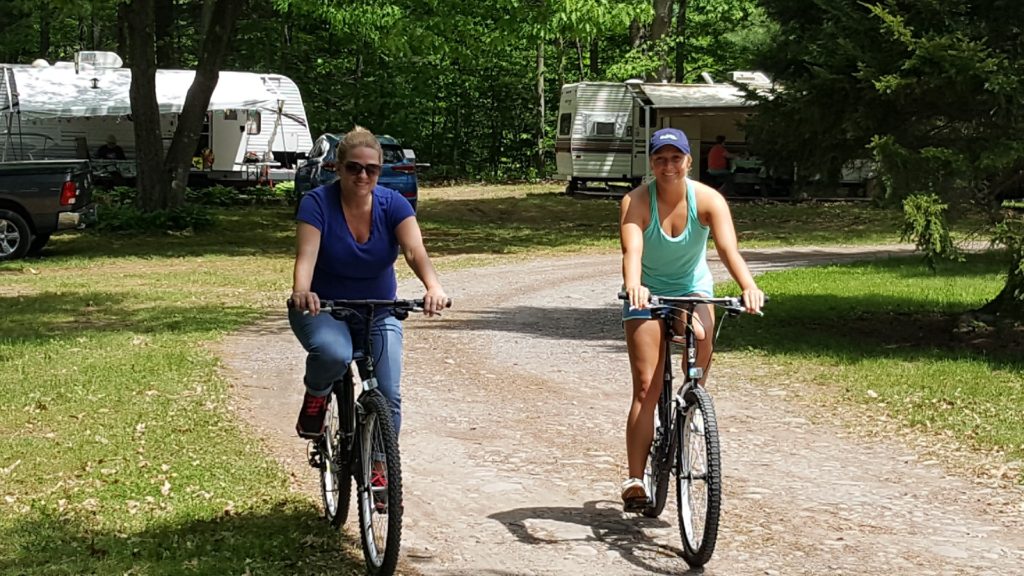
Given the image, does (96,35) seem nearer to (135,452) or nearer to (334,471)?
(135,452)

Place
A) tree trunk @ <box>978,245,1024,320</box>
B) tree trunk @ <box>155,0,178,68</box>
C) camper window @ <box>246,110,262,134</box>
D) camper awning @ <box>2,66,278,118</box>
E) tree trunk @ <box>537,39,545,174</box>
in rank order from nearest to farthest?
tree trunk @ <box>978,245,1024,320</box> → camper awning @ <box>2,66,278,118</box> → camper window @ <box>246,110,262,134</box> → tree trunk @ <box>155,0,178,68</box> → tree trunk @ <box>537,39,545,174</box>

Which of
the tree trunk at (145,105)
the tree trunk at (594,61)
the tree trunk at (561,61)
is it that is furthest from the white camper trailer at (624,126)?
the tree trunk at (145,105)

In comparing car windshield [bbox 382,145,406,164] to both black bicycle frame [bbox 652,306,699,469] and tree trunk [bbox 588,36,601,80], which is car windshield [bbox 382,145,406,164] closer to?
tree trunk [bbox 588,36,601,80]

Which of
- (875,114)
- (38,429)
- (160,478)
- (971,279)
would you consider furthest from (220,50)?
(160,478)

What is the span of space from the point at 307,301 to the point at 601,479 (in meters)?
2.39

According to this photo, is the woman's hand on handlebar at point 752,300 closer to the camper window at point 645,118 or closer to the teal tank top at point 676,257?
the teal tank top at point 676,257

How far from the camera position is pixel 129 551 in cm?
605

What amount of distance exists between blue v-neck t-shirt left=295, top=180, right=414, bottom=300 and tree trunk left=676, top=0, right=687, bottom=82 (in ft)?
122

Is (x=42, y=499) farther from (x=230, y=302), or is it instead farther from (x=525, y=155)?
(x=525, y=155)

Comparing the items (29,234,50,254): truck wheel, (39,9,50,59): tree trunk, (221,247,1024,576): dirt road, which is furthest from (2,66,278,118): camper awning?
(221,247,1024,576): dirt road

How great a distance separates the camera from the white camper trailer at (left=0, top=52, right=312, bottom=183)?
29.9 metres

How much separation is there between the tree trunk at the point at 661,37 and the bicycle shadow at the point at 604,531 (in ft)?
115

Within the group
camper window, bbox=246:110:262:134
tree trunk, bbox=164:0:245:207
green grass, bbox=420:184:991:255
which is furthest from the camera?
camper window, bbox=246:110:262:134

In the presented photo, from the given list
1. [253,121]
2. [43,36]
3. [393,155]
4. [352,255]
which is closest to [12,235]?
[393,155]
